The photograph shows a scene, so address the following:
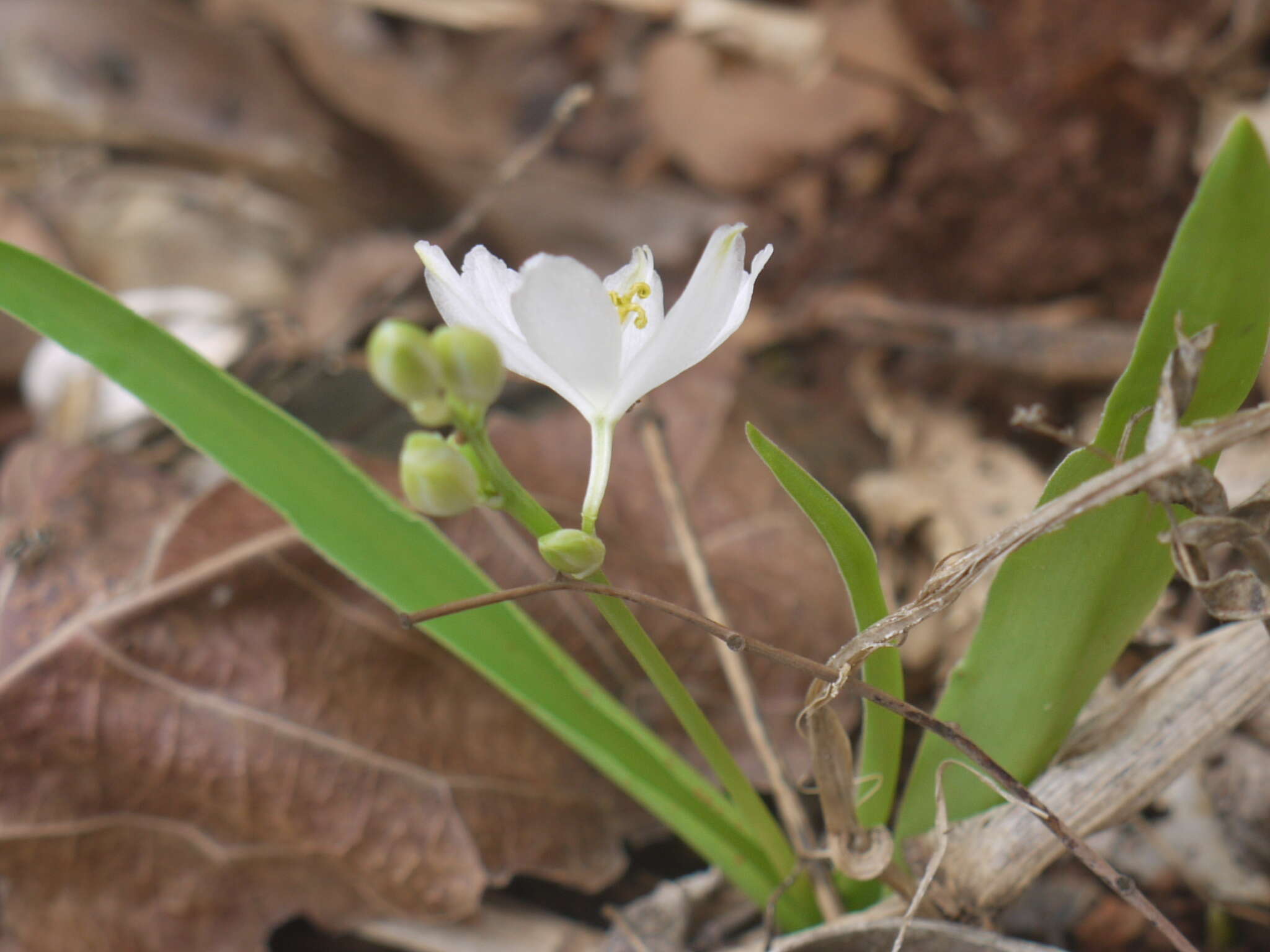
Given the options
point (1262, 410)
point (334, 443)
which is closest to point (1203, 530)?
point (1262, 410)

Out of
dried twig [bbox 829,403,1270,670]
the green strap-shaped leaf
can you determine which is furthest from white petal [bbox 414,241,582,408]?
the green strap-shaped leaf

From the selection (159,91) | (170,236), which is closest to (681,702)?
(170,236)

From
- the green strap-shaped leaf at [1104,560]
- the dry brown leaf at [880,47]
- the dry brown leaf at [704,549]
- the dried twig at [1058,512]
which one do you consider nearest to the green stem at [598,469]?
the dried twig at [1058,512]

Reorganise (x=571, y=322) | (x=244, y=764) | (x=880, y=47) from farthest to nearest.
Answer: (x=880, y=47)
(x=244, y=764)
(x=571, y=322)

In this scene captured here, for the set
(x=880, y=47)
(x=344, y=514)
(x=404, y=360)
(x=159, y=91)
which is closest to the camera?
(x=404, y=360)

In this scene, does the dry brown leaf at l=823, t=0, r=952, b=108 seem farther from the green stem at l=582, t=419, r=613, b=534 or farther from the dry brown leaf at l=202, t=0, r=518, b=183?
the green stem at l=582, t=419, r=613, b=534

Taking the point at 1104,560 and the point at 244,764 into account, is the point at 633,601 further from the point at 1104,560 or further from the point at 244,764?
the point at 244,764

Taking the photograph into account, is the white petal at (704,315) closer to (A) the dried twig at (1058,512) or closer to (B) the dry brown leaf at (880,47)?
(A) the dried twig at (1058,512)

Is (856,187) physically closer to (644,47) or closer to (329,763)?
(644,47)
